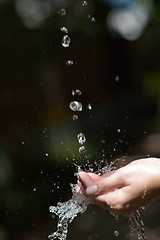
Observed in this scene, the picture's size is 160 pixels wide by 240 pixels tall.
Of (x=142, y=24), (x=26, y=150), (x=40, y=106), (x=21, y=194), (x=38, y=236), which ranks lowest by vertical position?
(x=38, y=236)

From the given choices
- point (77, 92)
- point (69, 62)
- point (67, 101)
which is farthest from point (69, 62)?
point (67, 101)

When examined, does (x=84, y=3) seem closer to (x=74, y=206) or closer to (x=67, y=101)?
(x=67, y=101)

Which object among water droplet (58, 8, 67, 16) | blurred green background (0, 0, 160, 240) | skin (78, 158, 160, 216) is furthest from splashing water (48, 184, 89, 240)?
water droplet (58, 8, 67, 16)

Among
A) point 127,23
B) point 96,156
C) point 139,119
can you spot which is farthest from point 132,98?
point 96,156

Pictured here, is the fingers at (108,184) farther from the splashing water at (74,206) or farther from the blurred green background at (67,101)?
the blurred green background at (67,101)

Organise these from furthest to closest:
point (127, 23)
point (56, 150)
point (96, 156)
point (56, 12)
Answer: point (127, 23)
point (56, 12)
point (56, 150)
point (96, 156)

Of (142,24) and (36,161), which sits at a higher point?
(142,24)

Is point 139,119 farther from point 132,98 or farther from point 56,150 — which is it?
point 56,150

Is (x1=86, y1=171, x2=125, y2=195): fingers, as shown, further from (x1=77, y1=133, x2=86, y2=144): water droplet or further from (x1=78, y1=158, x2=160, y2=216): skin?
(x1=77, y1=133, x2=86, y2=144): water droplet
